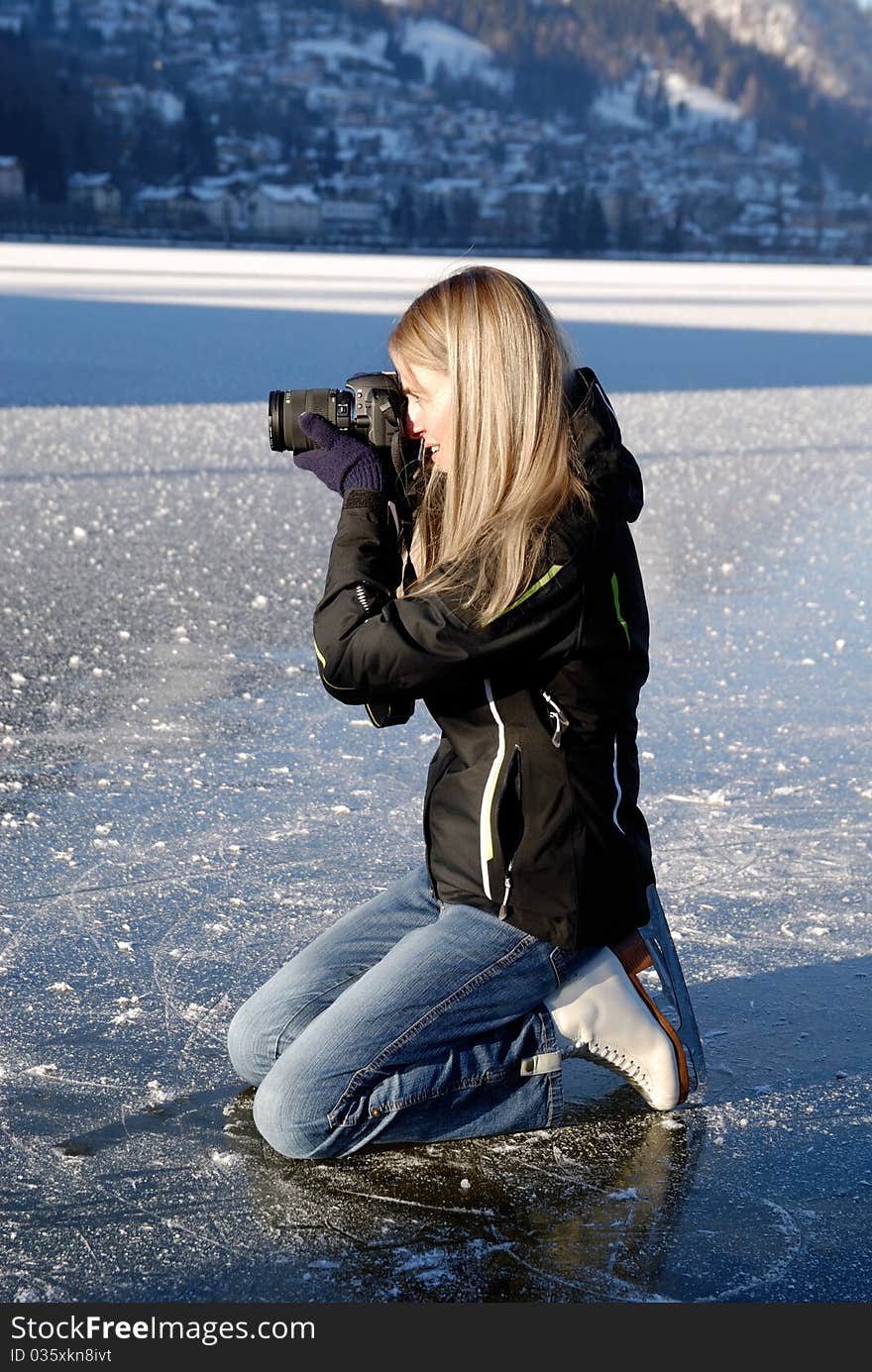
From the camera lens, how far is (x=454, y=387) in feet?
6.60

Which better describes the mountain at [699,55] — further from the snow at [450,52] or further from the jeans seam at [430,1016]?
the jeans seam at [430,1016]

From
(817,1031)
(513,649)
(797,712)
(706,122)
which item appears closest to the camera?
(513,649)

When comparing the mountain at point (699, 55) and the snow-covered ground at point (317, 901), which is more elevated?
the mountain at point (699, 55)

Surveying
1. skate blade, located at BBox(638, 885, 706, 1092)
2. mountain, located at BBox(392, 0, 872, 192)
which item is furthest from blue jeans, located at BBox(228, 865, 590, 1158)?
mountain, located at BBox(392, 0, 872, 192)

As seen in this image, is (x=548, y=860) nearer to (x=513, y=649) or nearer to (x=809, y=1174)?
(x=513, y=649)

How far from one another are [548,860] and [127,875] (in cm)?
127

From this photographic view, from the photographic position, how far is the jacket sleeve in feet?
6.47

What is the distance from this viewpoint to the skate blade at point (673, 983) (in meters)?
2.23

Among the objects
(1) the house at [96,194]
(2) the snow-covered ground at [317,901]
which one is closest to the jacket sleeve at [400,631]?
(2) the snow-covered ground at [317,901]

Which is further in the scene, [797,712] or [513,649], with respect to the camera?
[797,712]

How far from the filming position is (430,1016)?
2062 millimetres

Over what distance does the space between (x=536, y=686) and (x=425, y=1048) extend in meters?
0.51

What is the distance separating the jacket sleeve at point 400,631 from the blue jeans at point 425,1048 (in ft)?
1.17

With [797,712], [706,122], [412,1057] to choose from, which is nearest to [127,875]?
[412,1057]
